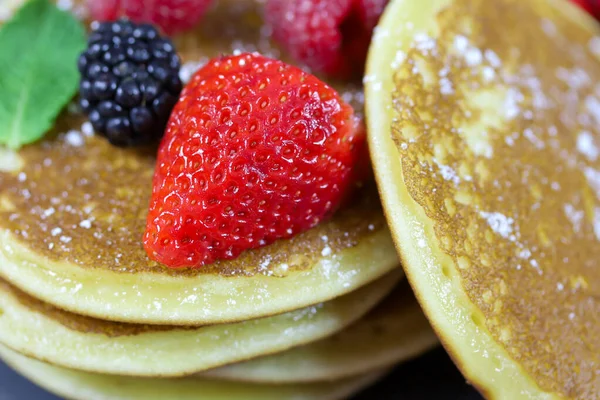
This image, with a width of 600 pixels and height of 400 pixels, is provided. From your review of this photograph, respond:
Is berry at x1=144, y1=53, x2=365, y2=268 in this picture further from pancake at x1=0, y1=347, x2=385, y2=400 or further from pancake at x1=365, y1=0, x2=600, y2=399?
pancake at x1=0, y1=347, x2=385, y2=400

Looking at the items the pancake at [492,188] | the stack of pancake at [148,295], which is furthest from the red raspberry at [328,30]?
the stack of pancake at [148,295]

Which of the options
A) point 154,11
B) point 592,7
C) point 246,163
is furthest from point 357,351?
point 592,7

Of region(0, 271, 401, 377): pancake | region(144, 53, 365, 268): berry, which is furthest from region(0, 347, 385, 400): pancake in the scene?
region(144, 53, 365, 268): berry

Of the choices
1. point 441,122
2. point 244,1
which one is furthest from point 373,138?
point 244,1

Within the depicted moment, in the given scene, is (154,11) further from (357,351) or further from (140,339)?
(357,351)

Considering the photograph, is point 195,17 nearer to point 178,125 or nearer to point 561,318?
point 178,125

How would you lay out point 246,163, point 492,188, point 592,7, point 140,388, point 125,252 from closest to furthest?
point 246,163 → point 125,252 → point 492,188 → point 140,388 → point 592,7

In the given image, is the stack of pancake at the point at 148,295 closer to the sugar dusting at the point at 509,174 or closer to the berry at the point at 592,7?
the sugar dusting at the point at 509,174
